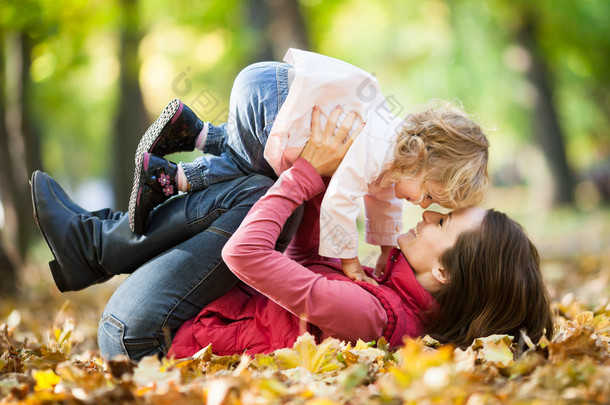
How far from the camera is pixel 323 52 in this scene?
1550 cm

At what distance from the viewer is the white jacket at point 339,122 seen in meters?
2.74

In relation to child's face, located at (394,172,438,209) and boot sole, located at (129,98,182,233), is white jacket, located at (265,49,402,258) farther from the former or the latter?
boot sole, located at (129,98,182,233)

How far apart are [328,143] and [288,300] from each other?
0.76 meters

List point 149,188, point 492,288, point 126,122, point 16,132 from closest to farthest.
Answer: point 492,288, point 149,188, point 16,132, point 126,122

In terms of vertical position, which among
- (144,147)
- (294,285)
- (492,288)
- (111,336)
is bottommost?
(111,336)

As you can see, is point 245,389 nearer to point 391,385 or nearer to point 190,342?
point 391,385

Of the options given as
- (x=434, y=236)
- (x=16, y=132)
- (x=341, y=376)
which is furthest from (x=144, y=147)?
(x=16, y=132)

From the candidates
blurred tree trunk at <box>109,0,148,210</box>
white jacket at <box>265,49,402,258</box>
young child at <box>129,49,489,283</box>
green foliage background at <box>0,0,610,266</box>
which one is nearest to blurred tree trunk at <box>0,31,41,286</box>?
green foliage background at <box>0,0,610,266</box>

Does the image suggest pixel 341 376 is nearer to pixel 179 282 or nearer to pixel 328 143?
Answer: pixel 179 282

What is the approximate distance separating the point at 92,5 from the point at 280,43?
2.87 m

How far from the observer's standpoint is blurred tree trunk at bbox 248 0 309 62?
9.58m

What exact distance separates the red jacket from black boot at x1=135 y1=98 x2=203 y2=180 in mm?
601

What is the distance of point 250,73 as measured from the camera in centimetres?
296

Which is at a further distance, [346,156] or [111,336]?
[346,156]
